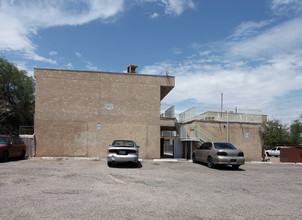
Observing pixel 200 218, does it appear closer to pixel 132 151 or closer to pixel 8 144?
pixel 132 151

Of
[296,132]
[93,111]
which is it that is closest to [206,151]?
[93,111]

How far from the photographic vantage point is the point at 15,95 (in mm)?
29203

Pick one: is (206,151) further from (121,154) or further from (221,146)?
A: (121,154)

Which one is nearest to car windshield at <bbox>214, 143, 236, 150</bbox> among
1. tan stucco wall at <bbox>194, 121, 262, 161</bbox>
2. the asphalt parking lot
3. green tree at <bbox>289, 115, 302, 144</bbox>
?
the asphalt parking lot

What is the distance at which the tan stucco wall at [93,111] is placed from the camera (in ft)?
60.1

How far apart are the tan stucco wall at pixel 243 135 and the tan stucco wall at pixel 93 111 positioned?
5.50 metres

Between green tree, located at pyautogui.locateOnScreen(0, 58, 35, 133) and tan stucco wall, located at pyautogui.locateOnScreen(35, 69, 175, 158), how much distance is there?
41.0ft

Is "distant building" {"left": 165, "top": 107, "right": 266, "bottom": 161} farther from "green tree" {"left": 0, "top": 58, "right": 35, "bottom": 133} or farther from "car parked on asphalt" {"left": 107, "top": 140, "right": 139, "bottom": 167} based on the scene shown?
"green tree" {"left": 0, "top": 58, "right": 35, "bottom": 133}

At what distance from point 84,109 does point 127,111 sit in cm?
332

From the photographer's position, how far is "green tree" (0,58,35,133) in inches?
1104

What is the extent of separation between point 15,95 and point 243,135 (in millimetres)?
25968

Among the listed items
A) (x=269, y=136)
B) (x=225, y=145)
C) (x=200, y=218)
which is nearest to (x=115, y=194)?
(x=200, y=218)

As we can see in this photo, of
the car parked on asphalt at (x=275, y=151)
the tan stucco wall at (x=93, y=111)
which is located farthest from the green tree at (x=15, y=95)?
the car parked on asphalt at (x=275, y=151)

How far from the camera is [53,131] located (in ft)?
60.0
